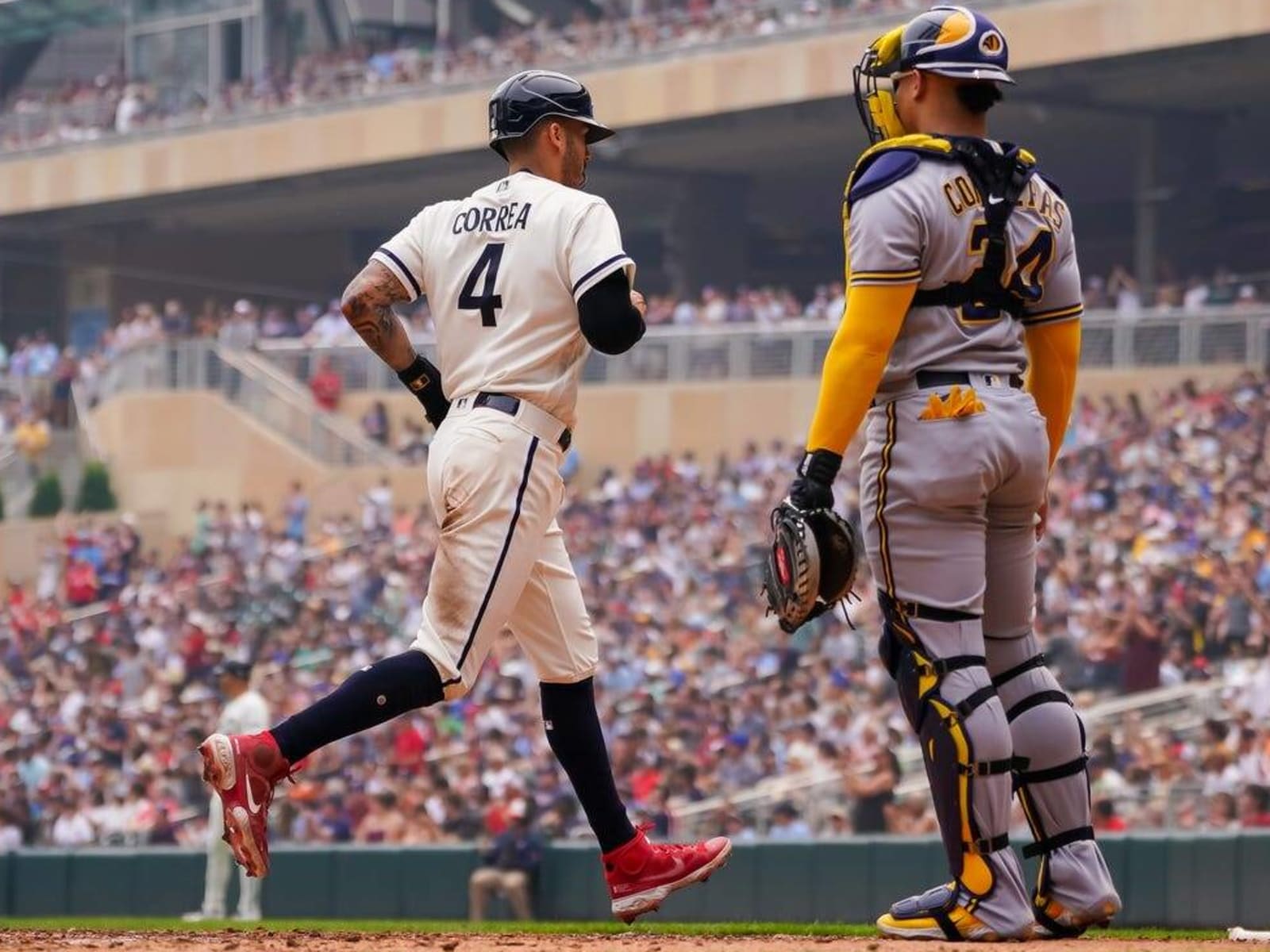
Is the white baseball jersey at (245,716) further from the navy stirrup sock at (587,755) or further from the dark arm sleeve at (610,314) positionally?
the dark arm sleeve at (610,314)

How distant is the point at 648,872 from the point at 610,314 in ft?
4.95

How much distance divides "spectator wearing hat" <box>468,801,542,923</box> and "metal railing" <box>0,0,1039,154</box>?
50.5ft

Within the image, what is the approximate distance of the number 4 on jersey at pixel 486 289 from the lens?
6.21 meters

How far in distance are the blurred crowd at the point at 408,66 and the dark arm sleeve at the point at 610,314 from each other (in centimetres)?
2143

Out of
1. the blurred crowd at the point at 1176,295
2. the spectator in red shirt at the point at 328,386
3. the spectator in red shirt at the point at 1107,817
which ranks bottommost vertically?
the spectator in red shirt at the point at 1107,817

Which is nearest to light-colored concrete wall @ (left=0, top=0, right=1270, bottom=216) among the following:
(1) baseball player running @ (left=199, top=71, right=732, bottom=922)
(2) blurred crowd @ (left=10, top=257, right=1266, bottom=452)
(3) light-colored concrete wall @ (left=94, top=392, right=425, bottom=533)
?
(2) blurred crowd @ (left=10, top=257, right=1266, bottom=452)

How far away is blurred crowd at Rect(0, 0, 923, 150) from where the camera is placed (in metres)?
29.7

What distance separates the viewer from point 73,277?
3953 centimetres

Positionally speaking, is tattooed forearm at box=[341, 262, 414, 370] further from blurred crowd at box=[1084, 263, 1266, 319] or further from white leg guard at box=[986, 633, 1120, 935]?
blurred crowd at box=[1084, 263, 1266, 319]

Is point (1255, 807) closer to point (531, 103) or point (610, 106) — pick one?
point (531, 103)

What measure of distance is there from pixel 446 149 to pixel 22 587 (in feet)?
29.6

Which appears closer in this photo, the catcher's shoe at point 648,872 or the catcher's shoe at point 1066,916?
the catcher's shoe at point 1066,916

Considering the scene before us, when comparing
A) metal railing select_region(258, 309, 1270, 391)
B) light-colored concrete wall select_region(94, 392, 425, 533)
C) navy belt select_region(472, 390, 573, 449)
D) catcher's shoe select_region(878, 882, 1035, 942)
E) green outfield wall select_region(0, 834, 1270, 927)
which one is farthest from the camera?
light-colored concrete wall select_region(94, 392, 425, 533)

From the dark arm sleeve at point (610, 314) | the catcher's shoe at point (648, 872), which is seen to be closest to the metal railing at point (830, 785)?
the catcher's shoe at point (648, 872)
